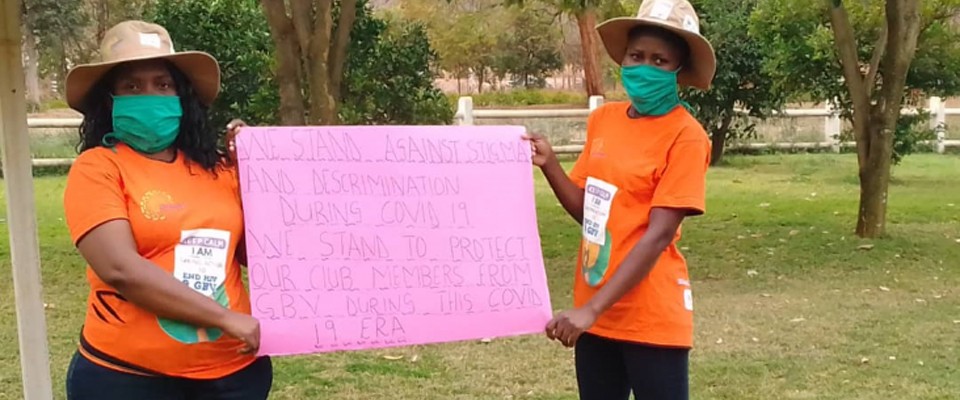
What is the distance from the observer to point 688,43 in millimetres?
2654

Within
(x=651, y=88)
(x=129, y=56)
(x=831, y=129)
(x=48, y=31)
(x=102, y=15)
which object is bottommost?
(x=831, y=129)

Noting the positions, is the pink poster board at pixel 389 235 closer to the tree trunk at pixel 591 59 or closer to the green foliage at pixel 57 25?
the tree trunk at pixel 591 59

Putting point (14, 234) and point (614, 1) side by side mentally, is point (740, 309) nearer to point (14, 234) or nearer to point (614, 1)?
point (14, 234)

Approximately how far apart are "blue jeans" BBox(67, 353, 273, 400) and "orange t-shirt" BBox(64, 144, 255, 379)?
0.8 inches

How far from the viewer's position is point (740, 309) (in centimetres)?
641

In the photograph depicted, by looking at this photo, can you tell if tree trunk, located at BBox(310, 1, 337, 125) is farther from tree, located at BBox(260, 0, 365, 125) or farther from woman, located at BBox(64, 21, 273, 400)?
woman, located at BBox(64, 21, 273, 400)

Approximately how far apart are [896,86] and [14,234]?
7.11 m

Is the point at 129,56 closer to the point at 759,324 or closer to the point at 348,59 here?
the point at 759,324

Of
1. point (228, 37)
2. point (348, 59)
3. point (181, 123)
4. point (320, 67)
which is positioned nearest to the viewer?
point (181, 123)

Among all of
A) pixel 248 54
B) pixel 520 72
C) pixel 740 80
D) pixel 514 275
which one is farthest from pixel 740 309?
pixel 520 72

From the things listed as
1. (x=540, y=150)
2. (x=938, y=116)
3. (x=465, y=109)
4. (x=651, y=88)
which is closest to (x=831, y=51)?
(x=465, y=109)

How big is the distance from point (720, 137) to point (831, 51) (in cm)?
496

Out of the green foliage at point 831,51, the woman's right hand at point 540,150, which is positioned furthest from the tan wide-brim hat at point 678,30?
the green foliage at point 831,51

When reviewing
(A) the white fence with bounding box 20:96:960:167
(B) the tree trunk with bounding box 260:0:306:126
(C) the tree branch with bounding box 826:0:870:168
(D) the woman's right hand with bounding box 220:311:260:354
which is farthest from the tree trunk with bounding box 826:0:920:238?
(A) the white fence with bounding box 20:96:960:167
